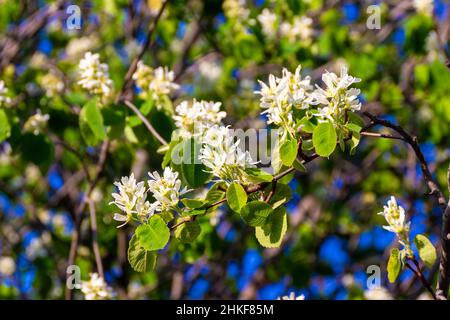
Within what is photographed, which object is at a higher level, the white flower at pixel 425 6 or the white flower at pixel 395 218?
the white flower at pixel 425 6

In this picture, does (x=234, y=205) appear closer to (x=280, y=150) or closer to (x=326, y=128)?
(x=280, y=150)

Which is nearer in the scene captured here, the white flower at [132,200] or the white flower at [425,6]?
the white flower at [132,200]

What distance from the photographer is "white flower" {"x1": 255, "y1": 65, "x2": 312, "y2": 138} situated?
179cm

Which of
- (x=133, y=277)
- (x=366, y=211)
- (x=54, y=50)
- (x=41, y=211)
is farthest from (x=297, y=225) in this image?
(x=54, y=50)

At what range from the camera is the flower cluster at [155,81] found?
2.74m

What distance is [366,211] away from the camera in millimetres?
5461

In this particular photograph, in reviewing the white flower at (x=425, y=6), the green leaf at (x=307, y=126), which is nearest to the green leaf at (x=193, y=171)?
the green leaf at (x=307, y=126)

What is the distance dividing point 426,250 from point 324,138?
0.46 meters

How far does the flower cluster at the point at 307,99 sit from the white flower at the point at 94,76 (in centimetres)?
105

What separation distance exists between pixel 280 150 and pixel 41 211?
3.80 metres

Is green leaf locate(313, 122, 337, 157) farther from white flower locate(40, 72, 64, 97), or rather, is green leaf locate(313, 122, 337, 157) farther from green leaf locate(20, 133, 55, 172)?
white flower locate(40, 72, 64, 97)

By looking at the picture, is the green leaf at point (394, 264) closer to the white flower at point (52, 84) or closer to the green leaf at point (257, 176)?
the green leaf at point (257, 176)

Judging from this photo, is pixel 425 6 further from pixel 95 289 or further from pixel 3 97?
pixel 95 289

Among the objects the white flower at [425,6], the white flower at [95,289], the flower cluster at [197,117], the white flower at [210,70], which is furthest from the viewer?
the white flower at [210,70]
